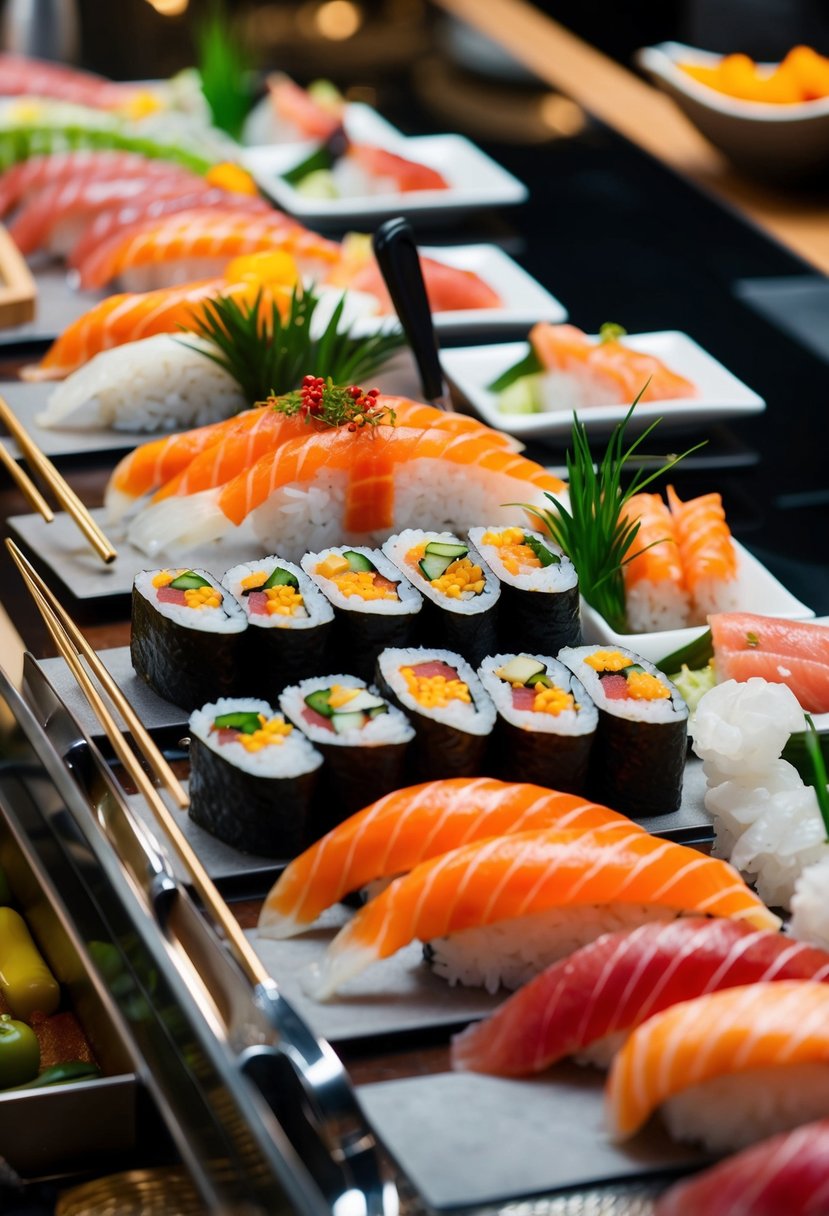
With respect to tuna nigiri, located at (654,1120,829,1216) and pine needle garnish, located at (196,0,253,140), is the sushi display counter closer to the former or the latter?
tuna nigiri, located at (654,1120,829,1216)

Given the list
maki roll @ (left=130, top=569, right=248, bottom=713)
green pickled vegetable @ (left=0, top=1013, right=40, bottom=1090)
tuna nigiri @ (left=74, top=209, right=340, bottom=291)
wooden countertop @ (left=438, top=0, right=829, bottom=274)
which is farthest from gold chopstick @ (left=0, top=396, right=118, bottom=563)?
wooden countertop @ (left=438, top=0, right=829, bottom=274)

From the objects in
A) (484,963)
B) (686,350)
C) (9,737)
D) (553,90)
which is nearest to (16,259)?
(686,350)

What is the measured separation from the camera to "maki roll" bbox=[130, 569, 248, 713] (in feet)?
6.18

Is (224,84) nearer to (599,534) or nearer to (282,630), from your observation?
(599,534)

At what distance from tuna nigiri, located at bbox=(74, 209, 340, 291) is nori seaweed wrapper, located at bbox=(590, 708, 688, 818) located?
63.2 inches

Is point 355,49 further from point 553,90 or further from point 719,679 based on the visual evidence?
point 719,679

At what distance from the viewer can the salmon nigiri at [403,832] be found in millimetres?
1606

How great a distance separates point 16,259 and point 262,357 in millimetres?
777

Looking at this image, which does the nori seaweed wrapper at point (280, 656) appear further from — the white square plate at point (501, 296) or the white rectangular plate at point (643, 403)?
the white square plate at point (501, 296)

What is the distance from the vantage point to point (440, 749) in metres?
1.74

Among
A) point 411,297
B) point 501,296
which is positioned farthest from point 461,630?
point 501,296

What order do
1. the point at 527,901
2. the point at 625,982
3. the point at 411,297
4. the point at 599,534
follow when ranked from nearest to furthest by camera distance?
the point at 625,982 → the point at 527,901 → the point at 599,534 → the point at 411,297

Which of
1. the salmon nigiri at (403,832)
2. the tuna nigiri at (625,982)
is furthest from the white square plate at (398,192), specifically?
the tuna nigiri at (625,982)

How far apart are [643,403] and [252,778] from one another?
123 centimetres
